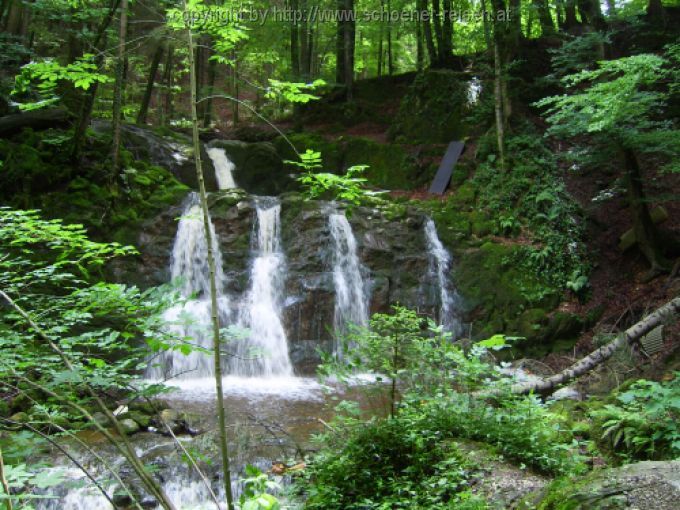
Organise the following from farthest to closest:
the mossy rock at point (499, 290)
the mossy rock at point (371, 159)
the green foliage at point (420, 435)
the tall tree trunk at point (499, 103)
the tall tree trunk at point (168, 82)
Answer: the tall tree trunk at point (168, 82) → the mossy rock at point (371, 159) → the tall tree trunk at point (499, 103) → the mossy rock at point (499, 290) → the green foliage at point (420, 435)

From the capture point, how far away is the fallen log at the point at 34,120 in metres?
10.8

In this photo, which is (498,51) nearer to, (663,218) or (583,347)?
(663,218)

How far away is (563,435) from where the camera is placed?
4.12 m

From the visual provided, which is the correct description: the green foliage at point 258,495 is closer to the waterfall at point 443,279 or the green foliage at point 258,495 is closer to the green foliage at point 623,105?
the green foliage at point 623,105

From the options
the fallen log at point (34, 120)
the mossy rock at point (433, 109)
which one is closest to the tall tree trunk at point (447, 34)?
the mossy rock at point (433, 109)

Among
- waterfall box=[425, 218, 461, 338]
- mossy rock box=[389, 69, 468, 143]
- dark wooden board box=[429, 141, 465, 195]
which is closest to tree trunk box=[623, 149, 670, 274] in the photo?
waterfall box=[425, 218, 461, 338]

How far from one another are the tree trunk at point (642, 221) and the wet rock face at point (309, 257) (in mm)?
4555

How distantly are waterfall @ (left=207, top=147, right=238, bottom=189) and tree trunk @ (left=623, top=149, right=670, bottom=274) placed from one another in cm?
1051

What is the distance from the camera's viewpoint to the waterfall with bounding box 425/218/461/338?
1123cm

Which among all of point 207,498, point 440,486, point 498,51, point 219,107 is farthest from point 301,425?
point 219,107

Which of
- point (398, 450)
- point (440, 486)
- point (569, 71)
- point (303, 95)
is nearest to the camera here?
point (303, 95)

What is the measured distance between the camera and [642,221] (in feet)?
35.8

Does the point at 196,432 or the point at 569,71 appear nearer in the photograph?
the point at 196,432

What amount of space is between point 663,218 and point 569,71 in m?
5.94
